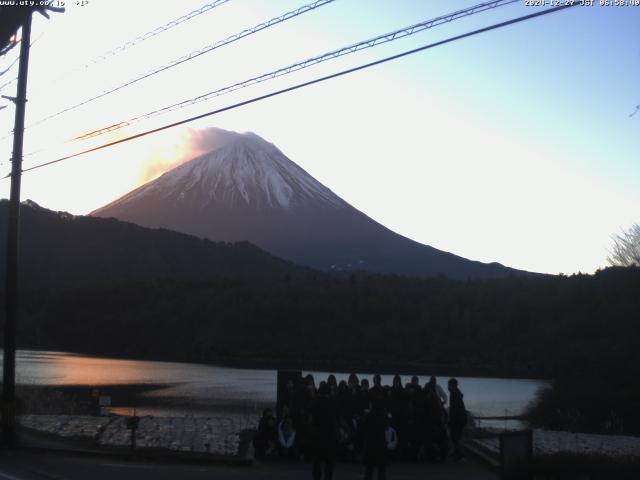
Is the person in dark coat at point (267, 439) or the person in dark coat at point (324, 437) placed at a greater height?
the person in dark coat at point (324, 437)

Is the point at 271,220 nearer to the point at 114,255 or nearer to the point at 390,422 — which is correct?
the point at 114,255

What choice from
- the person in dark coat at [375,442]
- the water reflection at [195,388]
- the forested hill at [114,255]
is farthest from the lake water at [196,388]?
the forested hill at [114,255]

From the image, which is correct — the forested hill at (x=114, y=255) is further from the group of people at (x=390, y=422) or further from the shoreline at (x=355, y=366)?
the group of people at (x=390, y=422)

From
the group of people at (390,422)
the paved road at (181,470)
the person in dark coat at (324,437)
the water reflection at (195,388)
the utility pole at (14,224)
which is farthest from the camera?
the water reflection at (195,388)

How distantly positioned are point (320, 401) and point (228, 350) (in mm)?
80503

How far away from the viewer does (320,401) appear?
12016 mm

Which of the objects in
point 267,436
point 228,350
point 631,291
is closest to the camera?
point 267,436

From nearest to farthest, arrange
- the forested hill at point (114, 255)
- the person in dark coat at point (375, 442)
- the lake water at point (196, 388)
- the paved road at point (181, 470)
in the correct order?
the person in dark coat at point (375, 442) < the paved road at point (181, 470) < the lake water at point (196, 388) < the forested hill at point (114, 255)

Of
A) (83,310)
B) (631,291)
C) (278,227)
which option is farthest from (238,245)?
(631,291)

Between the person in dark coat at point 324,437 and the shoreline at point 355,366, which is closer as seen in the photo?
the person in dark coat at point 324,437

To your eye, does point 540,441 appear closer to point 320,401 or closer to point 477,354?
point 320,401

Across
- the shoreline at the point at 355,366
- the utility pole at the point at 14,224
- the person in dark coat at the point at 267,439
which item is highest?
the utility pole at the point at 14,224

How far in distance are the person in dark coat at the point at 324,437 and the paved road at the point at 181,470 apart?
1655 mm

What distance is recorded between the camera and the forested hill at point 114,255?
114 meters
